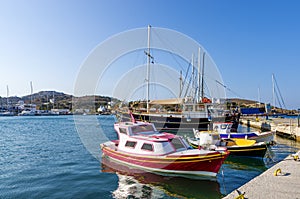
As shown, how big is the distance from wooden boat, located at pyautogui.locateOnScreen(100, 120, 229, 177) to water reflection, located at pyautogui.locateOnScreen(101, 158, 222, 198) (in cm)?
45

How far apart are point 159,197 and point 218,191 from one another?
11.0 feet

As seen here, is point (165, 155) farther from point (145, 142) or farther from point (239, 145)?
point (239, 145)

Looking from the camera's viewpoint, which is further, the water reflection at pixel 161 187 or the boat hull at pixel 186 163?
the boat hull at pixel 186 163

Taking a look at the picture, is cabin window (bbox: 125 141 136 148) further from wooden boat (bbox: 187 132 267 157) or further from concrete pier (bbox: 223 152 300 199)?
concrete pier (bbox: 223 152 300 199)

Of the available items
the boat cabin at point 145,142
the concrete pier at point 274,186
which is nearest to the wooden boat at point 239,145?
the boat cabin at point 145,142

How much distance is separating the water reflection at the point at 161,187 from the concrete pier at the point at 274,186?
2.95m

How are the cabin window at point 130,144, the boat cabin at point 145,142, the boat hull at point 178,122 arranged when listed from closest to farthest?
the boat cabin at point 145,142, the cabin window at point 130,144, the boat hull at point 178,122

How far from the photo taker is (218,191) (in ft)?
35.7

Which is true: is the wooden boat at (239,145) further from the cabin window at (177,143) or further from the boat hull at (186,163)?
the boat hull at (186,163)

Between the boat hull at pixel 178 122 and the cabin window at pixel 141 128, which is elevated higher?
the cabin window at pixel 141 128

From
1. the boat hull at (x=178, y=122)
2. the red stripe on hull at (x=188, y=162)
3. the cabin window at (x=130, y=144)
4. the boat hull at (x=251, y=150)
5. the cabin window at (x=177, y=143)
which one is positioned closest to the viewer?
the red stripe on hull at (x=188, y=162)

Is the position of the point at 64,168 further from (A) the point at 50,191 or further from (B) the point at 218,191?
(B) the point at 218,191

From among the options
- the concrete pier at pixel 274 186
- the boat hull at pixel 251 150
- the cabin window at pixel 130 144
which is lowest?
the boat hull at pixel 251 150

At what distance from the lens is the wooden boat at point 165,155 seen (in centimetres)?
1184
